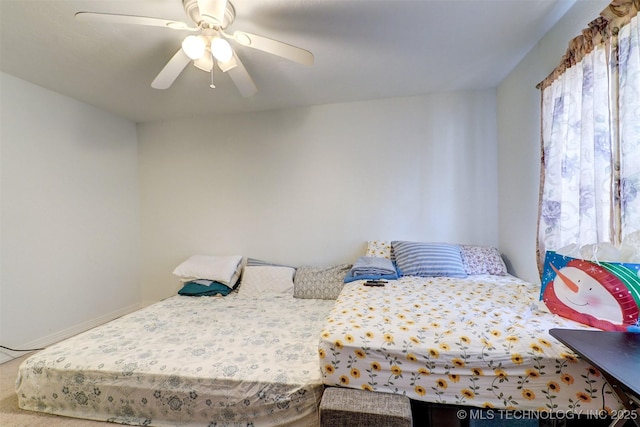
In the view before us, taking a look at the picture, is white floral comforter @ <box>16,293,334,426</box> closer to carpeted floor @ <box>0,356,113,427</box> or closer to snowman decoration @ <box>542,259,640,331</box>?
carpeted floor @ <box>0,356,113,427</box>

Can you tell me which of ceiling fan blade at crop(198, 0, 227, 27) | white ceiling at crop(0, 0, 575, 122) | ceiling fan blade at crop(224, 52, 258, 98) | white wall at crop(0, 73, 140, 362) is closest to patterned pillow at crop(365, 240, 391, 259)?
white ceiling at crop(0, 0, 575, 122)

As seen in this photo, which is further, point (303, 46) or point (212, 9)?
point (303, 46)

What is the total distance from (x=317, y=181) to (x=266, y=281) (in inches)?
48.3

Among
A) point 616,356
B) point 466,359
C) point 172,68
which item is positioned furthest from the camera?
point 172,68

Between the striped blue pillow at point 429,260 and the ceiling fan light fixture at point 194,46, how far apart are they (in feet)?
7.22

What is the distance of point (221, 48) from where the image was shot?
138 cm

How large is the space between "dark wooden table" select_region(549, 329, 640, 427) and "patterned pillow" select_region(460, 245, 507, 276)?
1472 millimetres

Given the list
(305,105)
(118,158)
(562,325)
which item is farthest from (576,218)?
(118,158)

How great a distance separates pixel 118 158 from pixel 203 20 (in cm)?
258

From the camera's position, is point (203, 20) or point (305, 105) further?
point (305, 105)

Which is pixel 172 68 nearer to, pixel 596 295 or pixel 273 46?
pixel 273 46

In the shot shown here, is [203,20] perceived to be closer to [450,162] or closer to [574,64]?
[574,64]

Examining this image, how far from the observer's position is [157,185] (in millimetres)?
3430

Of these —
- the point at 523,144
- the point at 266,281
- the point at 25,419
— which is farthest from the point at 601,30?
the point at 25,419
